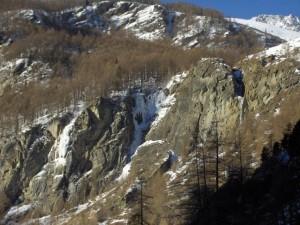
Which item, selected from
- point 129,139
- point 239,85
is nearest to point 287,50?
point 239,85

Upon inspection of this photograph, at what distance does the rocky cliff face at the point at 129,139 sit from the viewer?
125625mm

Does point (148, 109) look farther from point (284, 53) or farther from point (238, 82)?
point (284, 53)

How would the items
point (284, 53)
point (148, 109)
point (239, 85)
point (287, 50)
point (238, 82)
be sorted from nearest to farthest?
point (287, 50), point (284, 53), point (239, 85), point (238, 82), point (148, 109)

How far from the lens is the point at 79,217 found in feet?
417

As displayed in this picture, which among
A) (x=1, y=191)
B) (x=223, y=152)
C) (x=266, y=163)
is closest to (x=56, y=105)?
(x=1, y=191)

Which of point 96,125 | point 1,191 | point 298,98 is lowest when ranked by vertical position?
point 1,191

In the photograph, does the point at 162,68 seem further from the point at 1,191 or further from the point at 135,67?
the point at 1,191

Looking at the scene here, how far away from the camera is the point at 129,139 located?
153 metres

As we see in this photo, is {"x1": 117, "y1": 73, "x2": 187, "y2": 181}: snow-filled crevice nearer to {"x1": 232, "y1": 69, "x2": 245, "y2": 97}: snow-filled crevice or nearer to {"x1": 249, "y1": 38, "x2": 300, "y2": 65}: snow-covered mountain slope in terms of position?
{"x1": 232, "y1": 69, "x2": 245, "y2": 97}: snow-filled crevice

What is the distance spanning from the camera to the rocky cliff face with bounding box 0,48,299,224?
126 meters

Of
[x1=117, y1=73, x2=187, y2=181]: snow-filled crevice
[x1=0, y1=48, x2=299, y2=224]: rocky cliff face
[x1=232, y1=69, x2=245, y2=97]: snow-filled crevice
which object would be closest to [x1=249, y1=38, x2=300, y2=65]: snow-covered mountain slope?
[x1=0, y1=48, x2=299, y2=224]: rocky cliff face

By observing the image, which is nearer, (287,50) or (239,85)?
(287,50)

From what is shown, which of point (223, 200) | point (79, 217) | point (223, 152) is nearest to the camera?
point (223, 200)

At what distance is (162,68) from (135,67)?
8.35 m
